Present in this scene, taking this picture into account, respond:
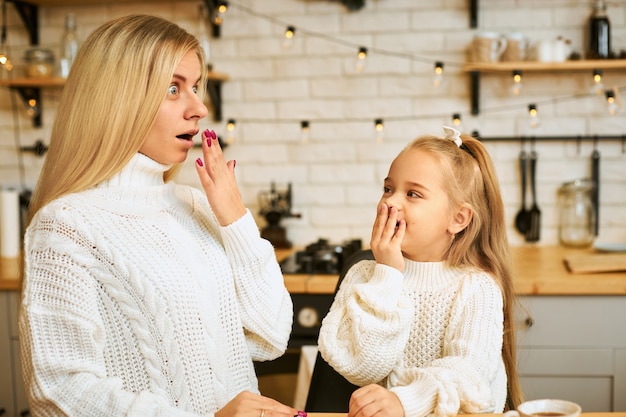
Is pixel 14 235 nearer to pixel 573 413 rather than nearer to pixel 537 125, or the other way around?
pixel 537 125

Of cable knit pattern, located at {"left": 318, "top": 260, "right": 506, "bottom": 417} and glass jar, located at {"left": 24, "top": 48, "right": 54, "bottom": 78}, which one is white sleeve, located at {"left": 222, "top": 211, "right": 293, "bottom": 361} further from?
glass jar, located at {"left": 24, "top": 48, "right": 54, "bottom": 78}

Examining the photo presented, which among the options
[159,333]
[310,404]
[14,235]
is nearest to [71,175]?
[159,333]

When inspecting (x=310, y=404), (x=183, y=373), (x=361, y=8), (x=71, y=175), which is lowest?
(x=310, y=404)

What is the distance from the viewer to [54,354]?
4.12 ft

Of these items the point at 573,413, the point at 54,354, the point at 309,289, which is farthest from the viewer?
the point at 309,289

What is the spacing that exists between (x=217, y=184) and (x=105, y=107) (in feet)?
0.88

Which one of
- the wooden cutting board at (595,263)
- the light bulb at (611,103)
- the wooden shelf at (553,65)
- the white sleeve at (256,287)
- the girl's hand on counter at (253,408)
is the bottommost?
the girl's hand on counter at (253,408)

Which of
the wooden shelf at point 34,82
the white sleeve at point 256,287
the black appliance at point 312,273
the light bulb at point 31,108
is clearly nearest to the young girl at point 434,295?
the white sleeve at point 256,287

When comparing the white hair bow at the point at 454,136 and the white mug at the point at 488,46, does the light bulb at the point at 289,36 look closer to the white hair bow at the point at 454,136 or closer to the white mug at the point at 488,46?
the white mug at the point at 488,46

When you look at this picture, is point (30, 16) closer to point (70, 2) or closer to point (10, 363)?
point (70, 2)

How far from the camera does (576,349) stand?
96.9 inches

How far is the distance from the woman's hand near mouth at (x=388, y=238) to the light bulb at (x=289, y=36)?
1493mm

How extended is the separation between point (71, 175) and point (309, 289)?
48.8 inches

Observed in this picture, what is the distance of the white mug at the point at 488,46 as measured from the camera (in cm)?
281
